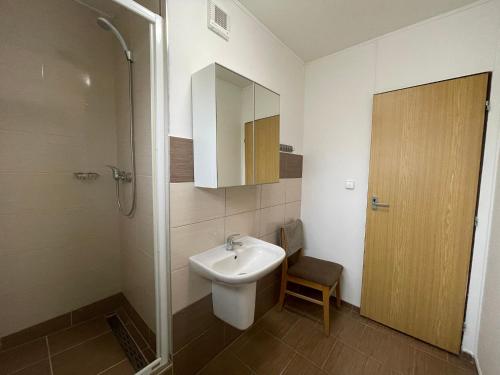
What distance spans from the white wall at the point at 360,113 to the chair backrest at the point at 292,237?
0.55 feet

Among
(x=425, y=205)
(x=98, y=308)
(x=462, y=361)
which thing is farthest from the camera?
(x=98, y=308)

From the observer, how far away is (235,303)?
1271mm

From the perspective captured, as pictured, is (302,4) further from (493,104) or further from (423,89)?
(493,104)

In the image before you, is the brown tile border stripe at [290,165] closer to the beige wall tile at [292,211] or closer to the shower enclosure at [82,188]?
the beige wall tile at [292,211]

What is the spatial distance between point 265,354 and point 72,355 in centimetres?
128

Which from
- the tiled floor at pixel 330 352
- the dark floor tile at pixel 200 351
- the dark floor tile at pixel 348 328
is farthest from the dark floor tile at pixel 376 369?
the dark floor tile at pixel 200 351

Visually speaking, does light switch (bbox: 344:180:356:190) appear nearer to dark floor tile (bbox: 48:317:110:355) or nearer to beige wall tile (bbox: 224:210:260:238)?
beige wall tile (bbox: 224:210:260:238)

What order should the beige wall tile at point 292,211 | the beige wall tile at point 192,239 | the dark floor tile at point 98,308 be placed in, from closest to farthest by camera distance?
the beige wall tile at point 192,239 → the dark floor tile at point 98,308 → the beige wall tile at point 292,211

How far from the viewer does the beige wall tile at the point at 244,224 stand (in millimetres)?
1499

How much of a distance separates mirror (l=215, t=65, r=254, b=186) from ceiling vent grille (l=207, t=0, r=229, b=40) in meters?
0.32

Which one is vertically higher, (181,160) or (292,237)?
(181,160)

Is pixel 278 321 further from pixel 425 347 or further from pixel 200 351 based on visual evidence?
pixel 425 347

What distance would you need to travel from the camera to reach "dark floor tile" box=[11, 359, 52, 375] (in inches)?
47.1

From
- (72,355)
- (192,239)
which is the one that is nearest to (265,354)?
(192,239)
